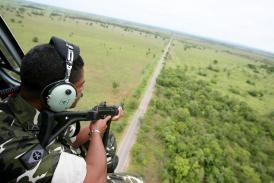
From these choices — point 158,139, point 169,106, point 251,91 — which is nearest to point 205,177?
point 158,139

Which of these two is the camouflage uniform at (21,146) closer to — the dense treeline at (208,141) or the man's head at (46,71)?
the man's head at (46,71)

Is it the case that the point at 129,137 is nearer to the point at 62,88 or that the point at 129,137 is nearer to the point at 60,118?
the point at 60,118

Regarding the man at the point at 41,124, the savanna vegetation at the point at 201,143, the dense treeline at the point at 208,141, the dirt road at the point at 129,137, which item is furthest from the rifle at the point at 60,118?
the dense treeline at the point at 208,141

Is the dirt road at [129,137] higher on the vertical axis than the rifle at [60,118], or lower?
lower

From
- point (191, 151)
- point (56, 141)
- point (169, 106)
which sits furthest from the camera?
point (169, 106)

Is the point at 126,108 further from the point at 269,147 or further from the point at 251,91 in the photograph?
the point at 251,91

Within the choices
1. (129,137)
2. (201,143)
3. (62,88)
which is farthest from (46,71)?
(201,143)
